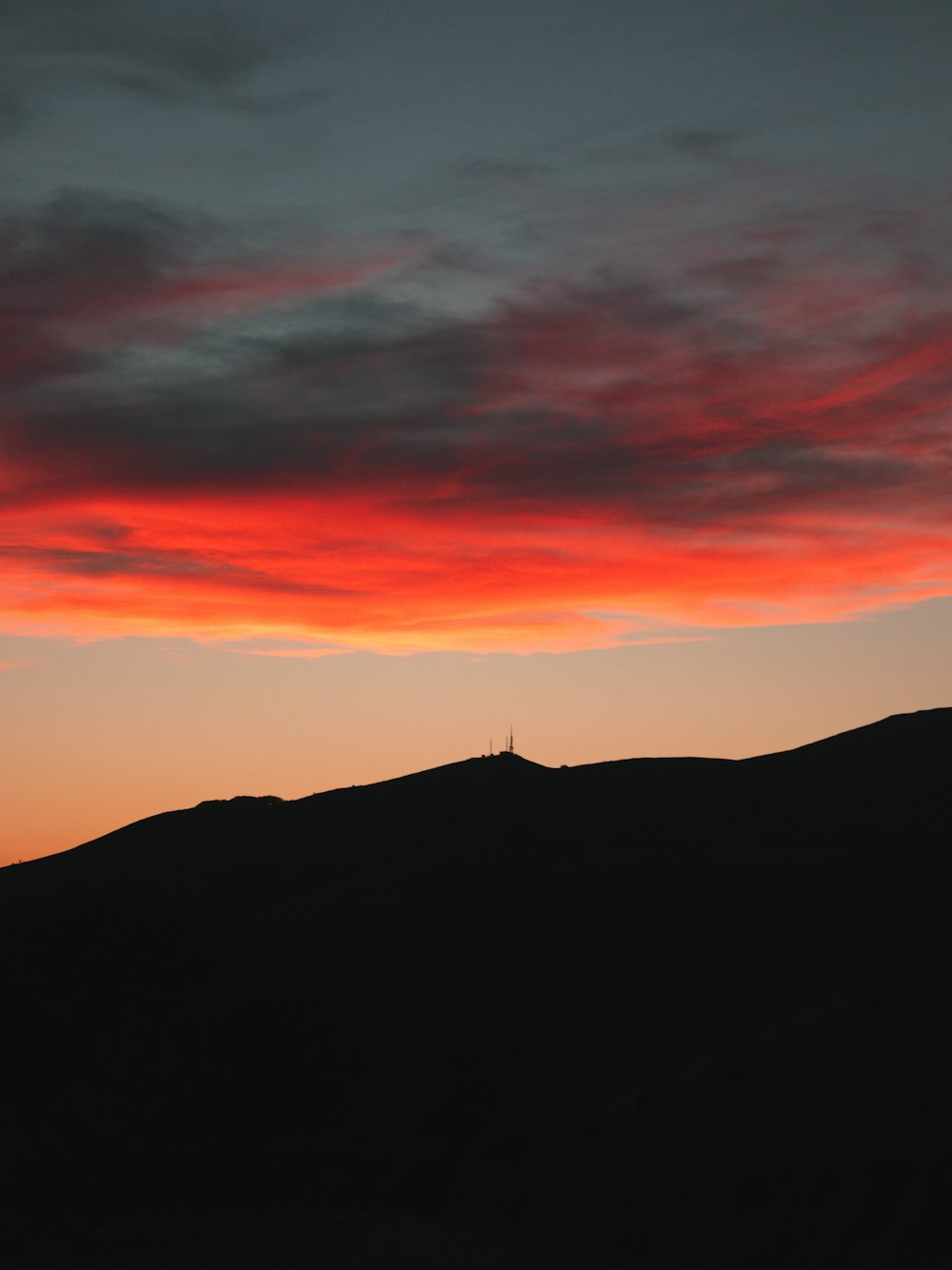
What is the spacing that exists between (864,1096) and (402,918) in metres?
85.6

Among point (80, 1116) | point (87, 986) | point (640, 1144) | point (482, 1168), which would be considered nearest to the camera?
point (640, 1144)

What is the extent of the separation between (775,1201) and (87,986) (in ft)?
110

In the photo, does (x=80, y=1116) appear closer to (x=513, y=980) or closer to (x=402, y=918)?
(x=513, y=980)

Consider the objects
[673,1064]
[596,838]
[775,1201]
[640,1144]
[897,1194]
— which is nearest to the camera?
[897,1194]

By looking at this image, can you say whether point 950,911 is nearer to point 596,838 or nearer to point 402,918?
point 402,918

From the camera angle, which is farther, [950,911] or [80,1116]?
[950,911]

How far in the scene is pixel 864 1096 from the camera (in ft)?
121

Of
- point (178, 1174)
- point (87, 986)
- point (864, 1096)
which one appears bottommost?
point (178, 1174)

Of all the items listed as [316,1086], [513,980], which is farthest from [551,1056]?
[513,980]

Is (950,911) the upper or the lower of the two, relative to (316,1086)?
upper

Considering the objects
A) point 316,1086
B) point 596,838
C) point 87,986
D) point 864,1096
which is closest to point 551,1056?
point 316,1086

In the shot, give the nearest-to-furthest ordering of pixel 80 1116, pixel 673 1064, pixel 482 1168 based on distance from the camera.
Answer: pixel 482 1168 → pixel 673 1064 → pixel 80 1116

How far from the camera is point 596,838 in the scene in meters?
136

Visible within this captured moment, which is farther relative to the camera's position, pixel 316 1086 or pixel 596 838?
pixel 596 838
